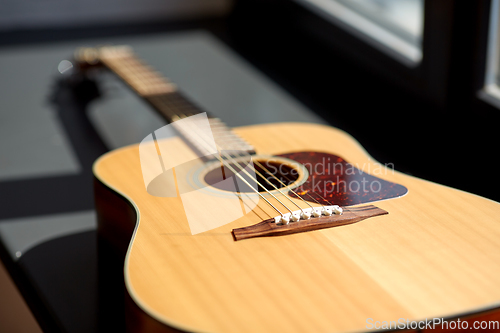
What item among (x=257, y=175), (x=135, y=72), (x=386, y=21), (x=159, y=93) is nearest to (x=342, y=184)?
(x=257, y=175)

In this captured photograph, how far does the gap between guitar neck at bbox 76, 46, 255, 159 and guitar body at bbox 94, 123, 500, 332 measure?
0.21 m

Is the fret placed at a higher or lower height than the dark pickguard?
higher

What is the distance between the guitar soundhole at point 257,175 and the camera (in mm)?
852

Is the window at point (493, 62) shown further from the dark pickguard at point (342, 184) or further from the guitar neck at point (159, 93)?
the guitar neck at point (159, 93)

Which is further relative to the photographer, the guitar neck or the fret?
the fret

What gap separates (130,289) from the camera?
598 millimetres

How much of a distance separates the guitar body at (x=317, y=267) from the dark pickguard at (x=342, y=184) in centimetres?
3

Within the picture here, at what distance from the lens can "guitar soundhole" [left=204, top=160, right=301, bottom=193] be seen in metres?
0.85

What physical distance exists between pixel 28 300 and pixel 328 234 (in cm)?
55

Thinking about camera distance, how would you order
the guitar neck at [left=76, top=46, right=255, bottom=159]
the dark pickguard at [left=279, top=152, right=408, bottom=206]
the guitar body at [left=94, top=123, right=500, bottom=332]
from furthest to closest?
the guitar neck at [left=76, top=46, right=255, bottom=159]
the dark pickguard at [left=279, top=152, right=408, bottom=206]
the guitar body at [left=94, top=123, right=500, bottom=332]

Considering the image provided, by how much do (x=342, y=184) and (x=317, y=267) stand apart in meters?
0.23

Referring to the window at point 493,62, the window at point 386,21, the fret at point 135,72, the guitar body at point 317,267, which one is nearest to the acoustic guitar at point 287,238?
the guitar body at point 317,267

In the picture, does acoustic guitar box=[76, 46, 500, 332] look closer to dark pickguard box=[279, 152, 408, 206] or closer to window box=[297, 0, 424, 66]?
dark pickguard box=[279, 152, 408, 206]

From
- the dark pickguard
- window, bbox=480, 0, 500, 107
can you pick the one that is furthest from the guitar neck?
window, bbox=480, 0, 500, 107
